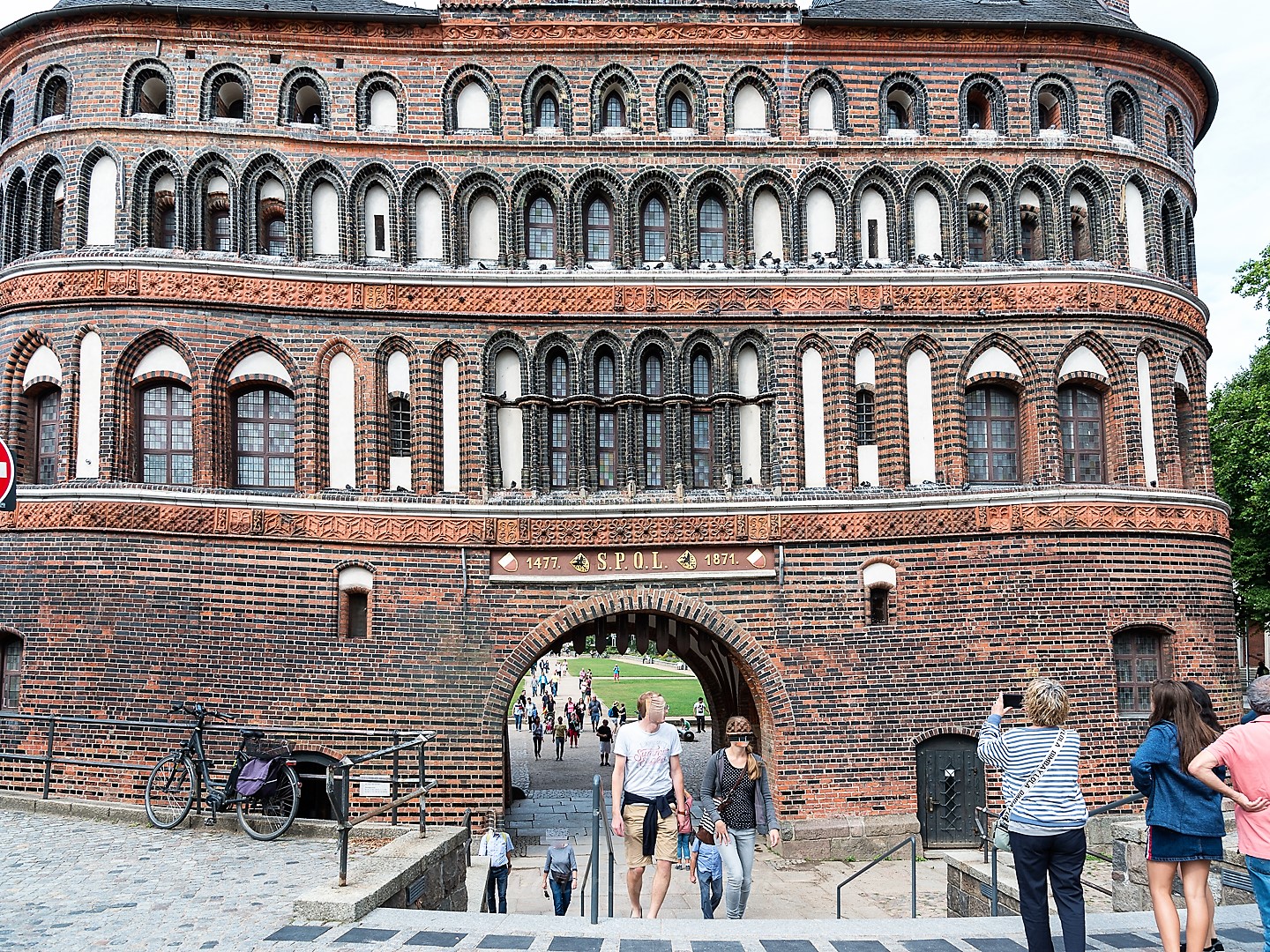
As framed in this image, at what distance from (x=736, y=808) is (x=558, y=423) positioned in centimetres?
907

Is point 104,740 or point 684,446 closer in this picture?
point 104,740

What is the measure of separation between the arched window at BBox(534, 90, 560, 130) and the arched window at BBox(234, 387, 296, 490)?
6038 mm

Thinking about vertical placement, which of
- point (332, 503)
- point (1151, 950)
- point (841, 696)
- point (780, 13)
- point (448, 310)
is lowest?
point (1151, 950)

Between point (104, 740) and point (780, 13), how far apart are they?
15.2 metres

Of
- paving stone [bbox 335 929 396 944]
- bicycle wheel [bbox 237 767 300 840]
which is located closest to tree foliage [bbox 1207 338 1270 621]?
bicycle wheel [bbox 237 767 300 840]

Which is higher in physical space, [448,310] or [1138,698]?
[448,310]

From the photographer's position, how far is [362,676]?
16.2 metres

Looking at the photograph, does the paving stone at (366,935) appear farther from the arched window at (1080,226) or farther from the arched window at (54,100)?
the arched window at (1080,226)

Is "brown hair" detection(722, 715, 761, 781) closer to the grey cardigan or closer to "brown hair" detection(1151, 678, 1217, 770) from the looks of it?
A: the grey cardigan

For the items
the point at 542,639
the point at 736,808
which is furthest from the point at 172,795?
the point at 736,808

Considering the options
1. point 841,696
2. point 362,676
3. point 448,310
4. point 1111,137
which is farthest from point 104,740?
point 1111,137

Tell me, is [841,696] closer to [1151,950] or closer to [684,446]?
[684,446]

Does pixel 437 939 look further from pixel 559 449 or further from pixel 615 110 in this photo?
pixel 615 110

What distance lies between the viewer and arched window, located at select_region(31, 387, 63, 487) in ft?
55.0
